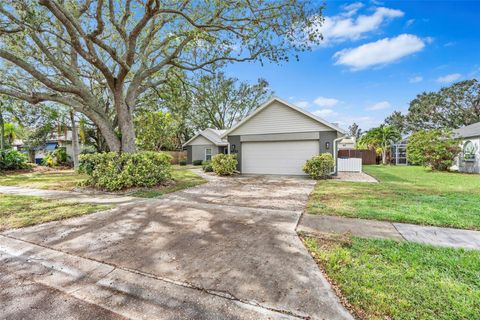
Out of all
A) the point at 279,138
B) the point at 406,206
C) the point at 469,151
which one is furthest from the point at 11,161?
the point at 469,151

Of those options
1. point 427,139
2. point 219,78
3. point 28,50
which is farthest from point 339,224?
point 219,78

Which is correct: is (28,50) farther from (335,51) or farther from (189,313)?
(335,51)

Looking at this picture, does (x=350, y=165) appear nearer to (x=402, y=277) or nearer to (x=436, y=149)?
(x=436, y=149)

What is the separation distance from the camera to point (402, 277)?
2562 millimetres

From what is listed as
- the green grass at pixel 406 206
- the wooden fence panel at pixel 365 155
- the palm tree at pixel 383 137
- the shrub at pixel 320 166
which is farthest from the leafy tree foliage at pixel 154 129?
the palm tree at pixel 383 137

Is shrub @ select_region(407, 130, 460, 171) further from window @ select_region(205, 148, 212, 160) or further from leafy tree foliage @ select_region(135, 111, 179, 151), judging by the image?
leafy tree foliage @ select_region(135, 111, 179, 151)

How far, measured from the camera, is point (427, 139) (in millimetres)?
15656

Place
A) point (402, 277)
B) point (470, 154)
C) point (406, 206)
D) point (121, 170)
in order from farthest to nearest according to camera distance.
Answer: point (470, 154), point (121, 170), point (406, 206), point (402, 277)

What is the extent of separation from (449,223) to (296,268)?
12.3 ft

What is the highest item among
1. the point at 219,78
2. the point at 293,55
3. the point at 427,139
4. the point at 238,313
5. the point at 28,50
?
the point at 219,78

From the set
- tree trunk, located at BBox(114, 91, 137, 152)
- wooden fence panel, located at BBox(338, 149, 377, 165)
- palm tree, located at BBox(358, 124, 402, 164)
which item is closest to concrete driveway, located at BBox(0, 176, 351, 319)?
tree trunk, located at BBox(114, 91, 137, 152)

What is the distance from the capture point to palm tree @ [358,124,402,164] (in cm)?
2330

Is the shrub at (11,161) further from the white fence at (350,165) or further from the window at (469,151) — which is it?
the window at (469,151)

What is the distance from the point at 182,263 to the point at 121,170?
23.6 feet
